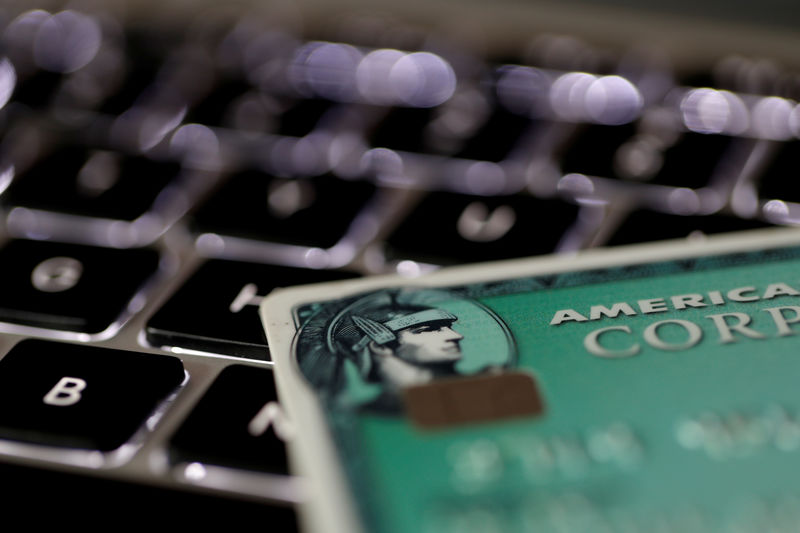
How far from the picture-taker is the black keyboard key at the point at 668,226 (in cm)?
58

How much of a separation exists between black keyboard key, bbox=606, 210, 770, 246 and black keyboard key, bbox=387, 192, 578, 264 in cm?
4

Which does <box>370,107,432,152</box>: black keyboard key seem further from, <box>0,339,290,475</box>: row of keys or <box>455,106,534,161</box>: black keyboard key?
<box>0,339,290,475</box>: row of keys

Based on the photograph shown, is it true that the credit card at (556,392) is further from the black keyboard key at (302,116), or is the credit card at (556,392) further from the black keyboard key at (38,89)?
the black keyboard key at (38,89)

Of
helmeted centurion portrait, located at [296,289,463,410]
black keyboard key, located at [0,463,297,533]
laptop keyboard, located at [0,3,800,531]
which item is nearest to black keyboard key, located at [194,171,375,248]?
laptop keyboard, located at [0,3,800,531]

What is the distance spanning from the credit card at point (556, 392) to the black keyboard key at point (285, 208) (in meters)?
0.09

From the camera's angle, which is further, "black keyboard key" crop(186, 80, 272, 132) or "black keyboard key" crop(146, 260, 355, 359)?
"black keyboard key" crop(186, 80, 272, 132)

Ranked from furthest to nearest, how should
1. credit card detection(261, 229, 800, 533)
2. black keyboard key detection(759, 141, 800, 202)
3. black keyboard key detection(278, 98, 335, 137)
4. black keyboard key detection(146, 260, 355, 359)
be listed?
black keyboard key detection(278, 98, 335, 137), black keyboard key detection(759, 141, 800, 202), black keyboard key detection(146, 260, 355, 359), credit card detection(261, 229, 800, 533)

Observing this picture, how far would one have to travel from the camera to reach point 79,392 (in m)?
0.45

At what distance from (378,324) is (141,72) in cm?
46

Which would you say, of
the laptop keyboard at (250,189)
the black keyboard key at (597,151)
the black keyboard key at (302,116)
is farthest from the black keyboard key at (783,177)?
the black keyboard key at (302,116)

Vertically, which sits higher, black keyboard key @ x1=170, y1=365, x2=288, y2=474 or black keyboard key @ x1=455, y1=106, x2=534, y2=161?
black keyboard key @ x1=455, y1=106, x2=534, y2=161

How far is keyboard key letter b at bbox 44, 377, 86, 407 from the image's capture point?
45 centimetres

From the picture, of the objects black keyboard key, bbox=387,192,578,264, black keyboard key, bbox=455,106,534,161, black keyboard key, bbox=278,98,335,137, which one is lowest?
black keyboard key, bbox=387,192,578,264

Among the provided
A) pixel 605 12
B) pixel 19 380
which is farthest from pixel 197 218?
pixel 605 12
